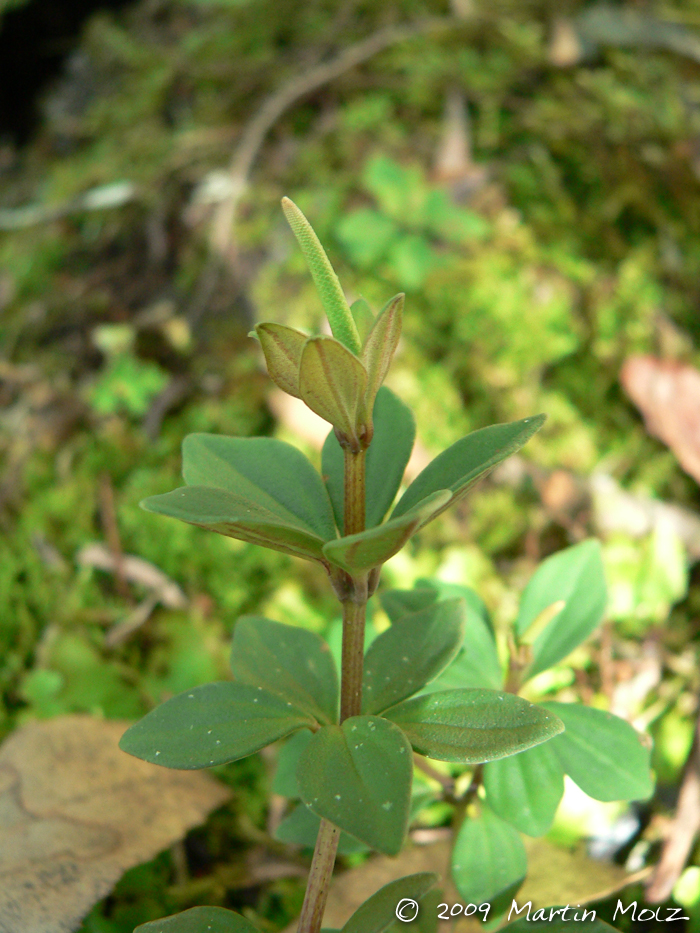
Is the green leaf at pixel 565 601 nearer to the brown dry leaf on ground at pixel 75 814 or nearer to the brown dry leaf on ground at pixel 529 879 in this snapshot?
the brown dry leaf on ground at pixel 529 879

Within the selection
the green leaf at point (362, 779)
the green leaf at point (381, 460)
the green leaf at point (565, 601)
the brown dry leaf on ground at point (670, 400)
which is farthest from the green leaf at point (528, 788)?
the brown dry leaf on ground at point (670, 400)

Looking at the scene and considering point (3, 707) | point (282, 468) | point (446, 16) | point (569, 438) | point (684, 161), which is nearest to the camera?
point (282, 468)

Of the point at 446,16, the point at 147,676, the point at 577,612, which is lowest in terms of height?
the point at 147,676

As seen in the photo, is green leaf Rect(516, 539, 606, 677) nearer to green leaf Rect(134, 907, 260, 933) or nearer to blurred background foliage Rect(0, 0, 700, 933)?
blurred background foliage Rect(0, 0, 700, 933)

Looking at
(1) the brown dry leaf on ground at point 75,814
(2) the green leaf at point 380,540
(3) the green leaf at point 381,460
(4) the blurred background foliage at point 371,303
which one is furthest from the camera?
(4) the blurred background foliage at point 371,303

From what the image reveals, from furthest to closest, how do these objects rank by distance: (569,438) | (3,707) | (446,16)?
(446,16) < (569,438) < (3,707)

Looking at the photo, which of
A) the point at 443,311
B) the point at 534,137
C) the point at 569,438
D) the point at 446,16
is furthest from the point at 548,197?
the point at 446,16

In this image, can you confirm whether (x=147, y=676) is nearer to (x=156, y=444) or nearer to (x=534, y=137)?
(x=156, y=444)

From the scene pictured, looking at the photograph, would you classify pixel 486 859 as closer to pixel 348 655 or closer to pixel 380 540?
pixel 348 655
